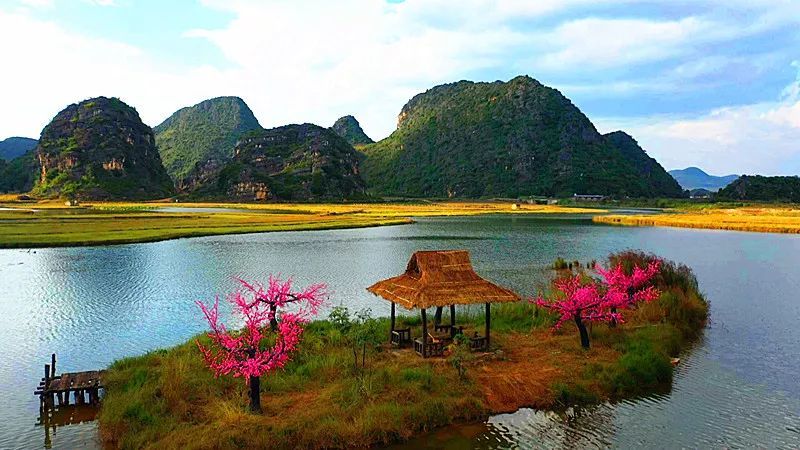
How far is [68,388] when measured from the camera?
16.5 metres

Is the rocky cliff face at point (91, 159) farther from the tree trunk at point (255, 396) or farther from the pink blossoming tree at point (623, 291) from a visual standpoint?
the tree trunk at point (255, 396)

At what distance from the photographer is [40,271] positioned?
131 feet

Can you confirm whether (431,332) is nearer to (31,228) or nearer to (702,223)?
(31,228)

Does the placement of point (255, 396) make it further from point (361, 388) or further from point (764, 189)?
point (764, 189)

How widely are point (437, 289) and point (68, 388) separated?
456 inches

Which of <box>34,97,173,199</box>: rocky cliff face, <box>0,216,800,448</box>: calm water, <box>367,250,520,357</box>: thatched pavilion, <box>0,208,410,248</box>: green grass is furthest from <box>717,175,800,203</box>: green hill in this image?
<box>34,97,173,199</box>: rocky cliff face

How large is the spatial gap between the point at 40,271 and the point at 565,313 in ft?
121

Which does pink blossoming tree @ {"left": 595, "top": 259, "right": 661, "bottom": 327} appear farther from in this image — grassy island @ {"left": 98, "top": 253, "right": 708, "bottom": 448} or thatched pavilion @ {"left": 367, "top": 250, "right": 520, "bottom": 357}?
thatched pavilion @ {"left": 367, "top": 250, "right": 520, "bottom": 357}

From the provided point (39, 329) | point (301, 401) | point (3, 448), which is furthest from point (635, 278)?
point (39, 329)

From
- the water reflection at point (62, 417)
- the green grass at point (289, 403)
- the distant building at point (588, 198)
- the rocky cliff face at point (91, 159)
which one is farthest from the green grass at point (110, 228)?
the distant building at point (588, 198)

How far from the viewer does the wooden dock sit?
648 inches

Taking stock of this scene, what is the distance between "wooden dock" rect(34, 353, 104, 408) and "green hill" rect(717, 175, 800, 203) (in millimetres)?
185425

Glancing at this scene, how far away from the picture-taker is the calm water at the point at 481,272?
50.1ft

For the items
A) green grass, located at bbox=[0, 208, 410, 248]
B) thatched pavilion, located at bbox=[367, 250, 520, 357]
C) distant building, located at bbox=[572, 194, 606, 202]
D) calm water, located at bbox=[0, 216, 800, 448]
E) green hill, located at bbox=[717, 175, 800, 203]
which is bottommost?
calm water, located at bbox=[0, 216, 800, 448]
